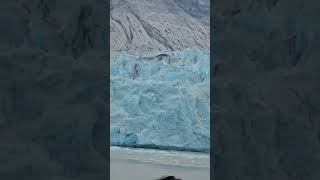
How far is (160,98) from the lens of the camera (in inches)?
97.0

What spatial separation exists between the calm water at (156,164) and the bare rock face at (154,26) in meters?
0.54

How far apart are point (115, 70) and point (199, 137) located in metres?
0.57

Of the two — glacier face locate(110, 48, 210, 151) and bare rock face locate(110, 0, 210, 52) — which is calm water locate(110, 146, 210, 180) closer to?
glacier face locate(110, 48, 210, 151)
